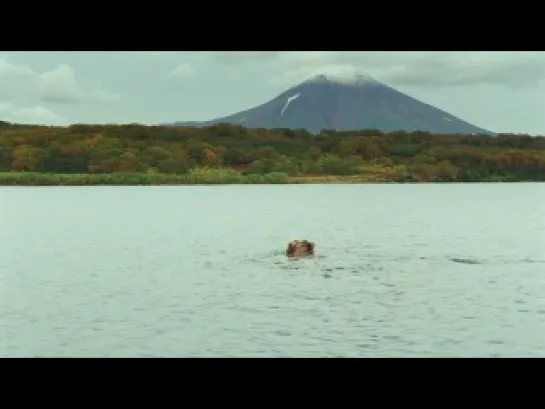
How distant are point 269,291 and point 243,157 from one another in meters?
→ 104

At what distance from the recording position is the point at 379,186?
143m

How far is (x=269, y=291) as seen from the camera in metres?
25.9

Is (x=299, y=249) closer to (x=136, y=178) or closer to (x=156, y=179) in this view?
(x=156, y=179)

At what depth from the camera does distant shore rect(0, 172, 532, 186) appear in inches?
4683

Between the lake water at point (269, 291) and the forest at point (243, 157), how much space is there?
6333 cm

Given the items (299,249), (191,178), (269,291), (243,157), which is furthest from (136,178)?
(269,291)

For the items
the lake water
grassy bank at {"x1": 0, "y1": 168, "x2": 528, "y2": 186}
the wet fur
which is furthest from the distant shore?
the wet fur

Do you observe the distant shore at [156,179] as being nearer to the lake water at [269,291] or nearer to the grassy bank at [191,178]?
the grassy bank at [191,178]

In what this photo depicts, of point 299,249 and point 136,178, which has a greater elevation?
point 136,178

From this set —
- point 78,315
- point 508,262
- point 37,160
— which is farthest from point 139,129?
point 78,315

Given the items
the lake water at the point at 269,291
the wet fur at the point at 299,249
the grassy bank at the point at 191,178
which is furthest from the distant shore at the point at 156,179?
the wet fur at the point at 299,249

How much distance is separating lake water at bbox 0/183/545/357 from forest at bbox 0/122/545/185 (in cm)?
6333
